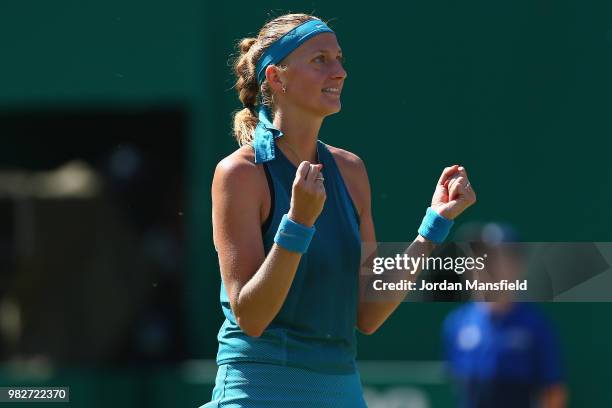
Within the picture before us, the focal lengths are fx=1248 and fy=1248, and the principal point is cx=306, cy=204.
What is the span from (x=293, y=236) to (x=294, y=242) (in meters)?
0.01

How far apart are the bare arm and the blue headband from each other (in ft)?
0.21

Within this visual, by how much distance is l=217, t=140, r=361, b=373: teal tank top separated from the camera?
246 centimetres

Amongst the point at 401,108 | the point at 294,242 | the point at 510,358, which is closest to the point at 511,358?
the point at 510,358

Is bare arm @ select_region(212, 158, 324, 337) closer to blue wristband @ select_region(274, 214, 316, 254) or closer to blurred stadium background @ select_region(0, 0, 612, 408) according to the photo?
blue wristband @ select_region(274, 214, 316, 254)

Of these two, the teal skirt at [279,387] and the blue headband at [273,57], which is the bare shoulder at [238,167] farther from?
the teal skirt at [279,387]

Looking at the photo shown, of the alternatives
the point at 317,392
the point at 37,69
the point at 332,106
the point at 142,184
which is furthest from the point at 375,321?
the point at 142,184

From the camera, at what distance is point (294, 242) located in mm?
2326

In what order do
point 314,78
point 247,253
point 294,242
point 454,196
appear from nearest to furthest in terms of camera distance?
1. point 294,242
2. point 247,253
3. point 314,78
4. point 454,196

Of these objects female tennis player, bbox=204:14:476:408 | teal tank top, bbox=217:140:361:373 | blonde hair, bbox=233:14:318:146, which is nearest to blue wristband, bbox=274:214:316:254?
female tennis player, bbox=204:14:476:408

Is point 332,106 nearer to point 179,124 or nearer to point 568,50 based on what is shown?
point 568,50

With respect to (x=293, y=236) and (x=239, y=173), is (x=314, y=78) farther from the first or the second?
(x=293, y=236)

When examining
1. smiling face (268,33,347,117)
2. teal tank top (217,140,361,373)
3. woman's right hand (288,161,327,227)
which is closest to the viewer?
woman's right hand (288,161,327,227)

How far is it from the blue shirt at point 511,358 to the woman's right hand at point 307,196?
236 centimetres

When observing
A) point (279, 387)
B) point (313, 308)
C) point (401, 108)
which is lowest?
point (279, 387)
